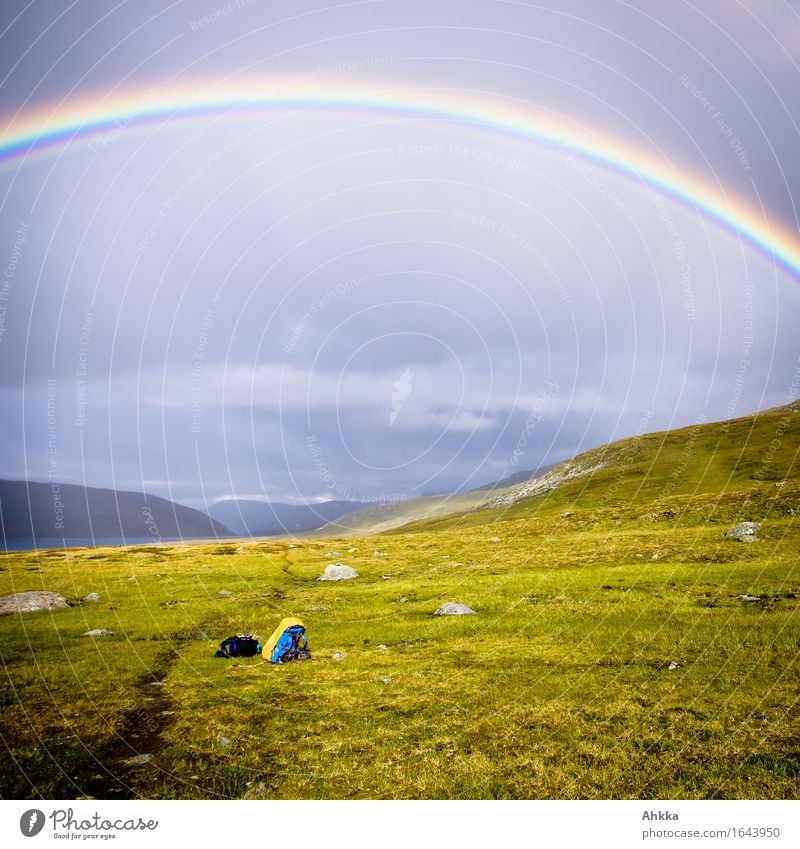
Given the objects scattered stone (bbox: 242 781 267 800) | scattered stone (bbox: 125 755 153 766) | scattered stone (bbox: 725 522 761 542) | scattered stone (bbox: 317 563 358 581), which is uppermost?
scattered stone (bbox: 125 755 153 766)

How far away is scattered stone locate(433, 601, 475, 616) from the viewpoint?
30883 mm

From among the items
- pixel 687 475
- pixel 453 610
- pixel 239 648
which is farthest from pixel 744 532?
pixel 687 475

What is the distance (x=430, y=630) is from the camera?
90.6 ft

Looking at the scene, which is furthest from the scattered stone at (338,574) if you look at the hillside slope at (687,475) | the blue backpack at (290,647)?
the hillside slope at (687,475)

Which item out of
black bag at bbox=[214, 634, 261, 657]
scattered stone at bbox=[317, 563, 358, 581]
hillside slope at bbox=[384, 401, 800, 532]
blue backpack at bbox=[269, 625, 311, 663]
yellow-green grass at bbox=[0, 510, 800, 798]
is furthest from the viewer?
hillside slope at bbox=[384, 401, 800, 532]

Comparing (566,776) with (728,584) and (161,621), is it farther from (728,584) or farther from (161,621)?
(161,621)

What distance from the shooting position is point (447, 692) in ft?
59.8

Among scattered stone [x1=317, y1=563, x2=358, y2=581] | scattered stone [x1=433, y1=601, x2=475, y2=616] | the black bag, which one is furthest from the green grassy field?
scattered stone [x1=317, y1=563, x2=358, y2=581]

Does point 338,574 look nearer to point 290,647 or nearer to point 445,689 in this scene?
point 290,647

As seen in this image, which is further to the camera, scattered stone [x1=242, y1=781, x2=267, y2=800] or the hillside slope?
the hillside slope

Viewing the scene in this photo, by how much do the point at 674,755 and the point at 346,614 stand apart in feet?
80.3

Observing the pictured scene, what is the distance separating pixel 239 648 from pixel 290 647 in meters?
2.85

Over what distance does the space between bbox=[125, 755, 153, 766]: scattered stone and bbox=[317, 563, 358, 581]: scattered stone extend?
3925cm

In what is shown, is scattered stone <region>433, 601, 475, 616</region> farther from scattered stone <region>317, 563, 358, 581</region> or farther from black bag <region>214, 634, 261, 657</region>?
scattered stone <region>317, 563, 358, 581</region>
